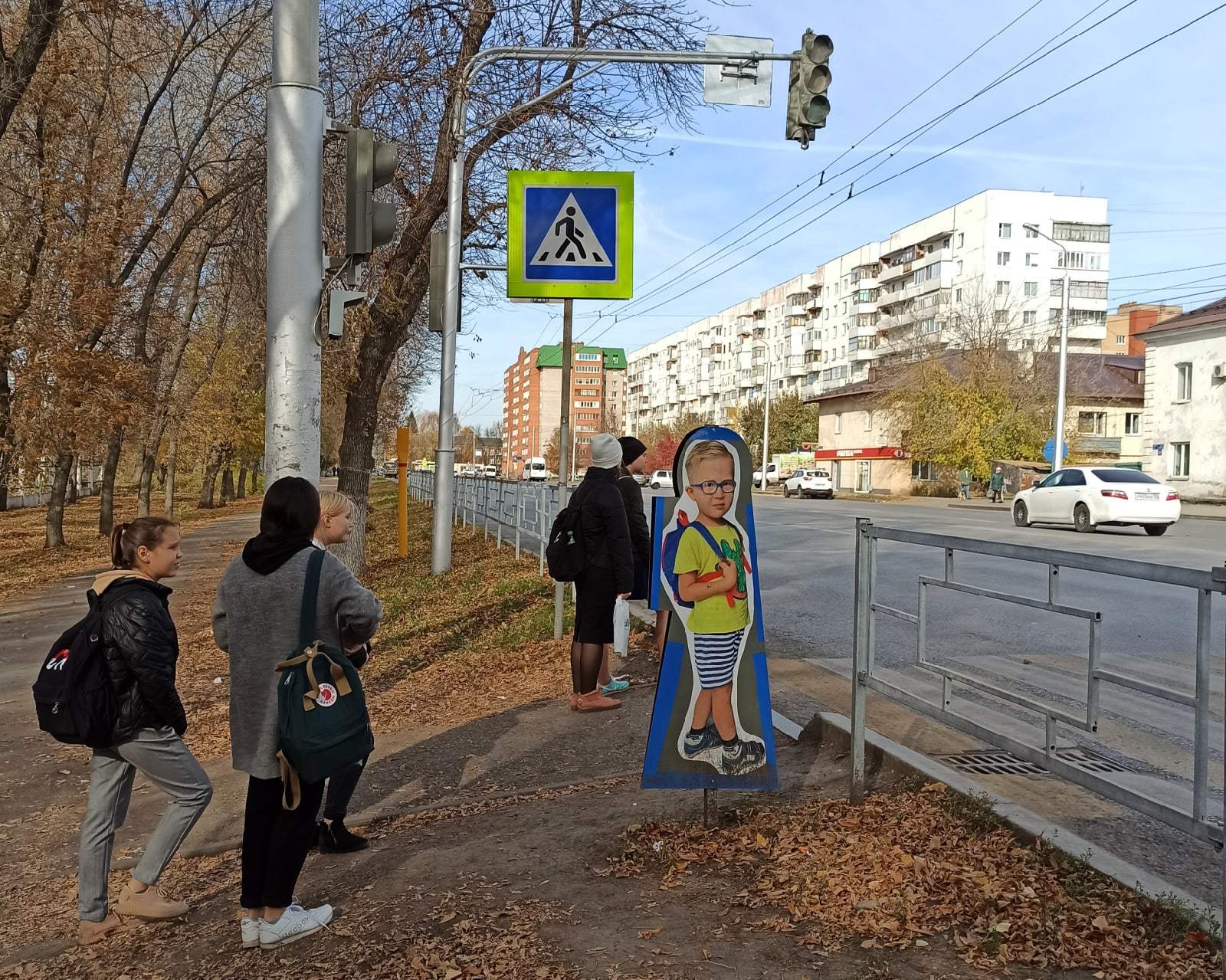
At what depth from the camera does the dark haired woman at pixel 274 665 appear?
11.9 feet

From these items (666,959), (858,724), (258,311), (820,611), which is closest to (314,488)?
(666,959)

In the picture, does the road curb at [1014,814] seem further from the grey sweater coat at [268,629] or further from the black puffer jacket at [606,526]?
the grey sweater coat at [268,629]

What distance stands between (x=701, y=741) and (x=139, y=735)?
2139 millimetres

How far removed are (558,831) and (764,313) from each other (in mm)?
118459

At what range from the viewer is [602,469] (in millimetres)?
6738

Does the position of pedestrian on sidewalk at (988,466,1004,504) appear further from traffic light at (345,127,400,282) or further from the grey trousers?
Result: the grey trousers

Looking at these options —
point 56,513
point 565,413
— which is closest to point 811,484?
point 56,513

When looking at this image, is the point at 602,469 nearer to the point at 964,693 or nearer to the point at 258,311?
the point at 964,693

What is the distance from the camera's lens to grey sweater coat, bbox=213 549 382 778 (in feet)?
11.9

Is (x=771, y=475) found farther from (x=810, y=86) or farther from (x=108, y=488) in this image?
(x=810, y=86)

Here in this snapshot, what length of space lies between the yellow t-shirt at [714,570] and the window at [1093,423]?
60637mm

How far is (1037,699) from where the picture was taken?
11.8ft

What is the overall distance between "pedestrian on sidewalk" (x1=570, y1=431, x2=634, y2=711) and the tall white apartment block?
4939 centimetres

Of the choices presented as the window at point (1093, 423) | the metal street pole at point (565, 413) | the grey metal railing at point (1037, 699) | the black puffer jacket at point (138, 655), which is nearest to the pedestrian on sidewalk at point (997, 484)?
the window at point (1093, 423)
